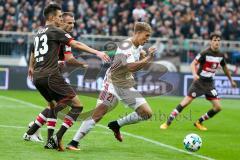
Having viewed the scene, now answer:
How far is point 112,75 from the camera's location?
11.3 m

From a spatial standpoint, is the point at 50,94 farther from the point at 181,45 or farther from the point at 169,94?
the point at 181,45

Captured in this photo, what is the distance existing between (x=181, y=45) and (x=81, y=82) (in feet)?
17.3

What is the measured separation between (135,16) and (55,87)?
18248mm

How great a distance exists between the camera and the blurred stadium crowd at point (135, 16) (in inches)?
1077

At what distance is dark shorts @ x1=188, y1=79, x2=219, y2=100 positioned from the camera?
51.0ft

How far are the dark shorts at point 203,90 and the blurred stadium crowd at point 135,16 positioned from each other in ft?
38.3

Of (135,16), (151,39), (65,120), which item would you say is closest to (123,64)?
(65,120)

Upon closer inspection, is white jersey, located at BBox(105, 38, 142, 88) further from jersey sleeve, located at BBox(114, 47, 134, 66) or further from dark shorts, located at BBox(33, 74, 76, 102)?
dark shorts, located at BBox(33, 74, 76, 102)

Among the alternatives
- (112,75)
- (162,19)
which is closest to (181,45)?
(162,19)

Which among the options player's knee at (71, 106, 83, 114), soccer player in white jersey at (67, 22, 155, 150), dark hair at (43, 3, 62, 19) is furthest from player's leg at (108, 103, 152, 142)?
dark hair at (43, 3, 62, 19)

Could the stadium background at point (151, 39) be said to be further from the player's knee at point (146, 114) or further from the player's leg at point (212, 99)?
the player's knee at point (146, 114)

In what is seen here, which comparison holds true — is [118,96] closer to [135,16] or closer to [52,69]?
[52,69]

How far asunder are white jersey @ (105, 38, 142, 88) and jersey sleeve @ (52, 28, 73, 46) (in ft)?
3.70

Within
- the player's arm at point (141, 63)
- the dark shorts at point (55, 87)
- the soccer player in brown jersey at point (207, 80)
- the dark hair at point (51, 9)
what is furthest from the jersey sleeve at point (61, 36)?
the soccer player in brown jersey at point (207, 80)
